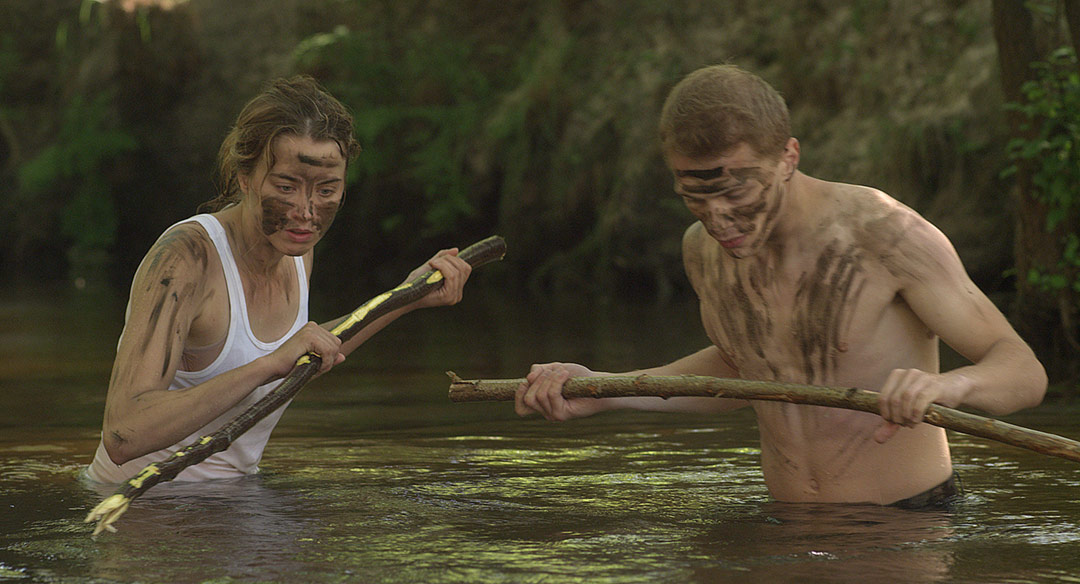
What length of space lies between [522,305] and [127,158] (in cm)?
1201

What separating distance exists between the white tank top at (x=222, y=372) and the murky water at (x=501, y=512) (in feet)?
0.32

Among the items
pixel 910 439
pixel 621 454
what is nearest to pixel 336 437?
pixel 621 454

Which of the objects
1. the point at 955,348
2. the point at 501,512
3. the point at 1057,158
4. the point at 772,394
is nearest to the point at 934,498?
the point at 955,348

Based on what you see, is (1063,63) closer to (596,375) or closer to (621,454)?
(621,454)

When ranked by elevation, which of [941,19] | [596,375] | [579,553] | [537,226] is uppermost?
[941,19]

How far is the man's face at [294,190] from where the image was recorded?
4738 millimetres

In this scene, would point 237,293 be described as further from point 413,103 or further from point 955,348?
point 413,103

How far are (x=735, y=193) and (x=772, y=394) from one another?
63 centimetres

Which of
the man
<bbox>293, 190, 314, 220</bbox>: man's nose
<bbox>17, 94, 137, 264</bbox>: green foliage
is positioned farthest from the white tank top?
<bbox>17, 94, 137, 264</bbox>: green foliage

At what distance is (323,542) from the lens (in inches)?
161

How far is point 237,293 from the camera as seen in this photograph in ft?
15.6

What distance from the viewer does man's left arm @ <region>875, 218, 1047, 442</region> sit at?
11.7 feet

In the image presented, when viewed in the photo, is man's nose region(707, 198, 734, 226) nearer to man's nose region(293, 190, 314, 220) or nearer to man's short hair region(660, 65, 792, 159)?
man's short hair region(660, 65, 792, 159)

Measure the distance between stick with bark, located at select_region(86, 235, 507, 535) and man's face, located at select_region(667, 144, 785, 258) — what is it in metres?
1.19
